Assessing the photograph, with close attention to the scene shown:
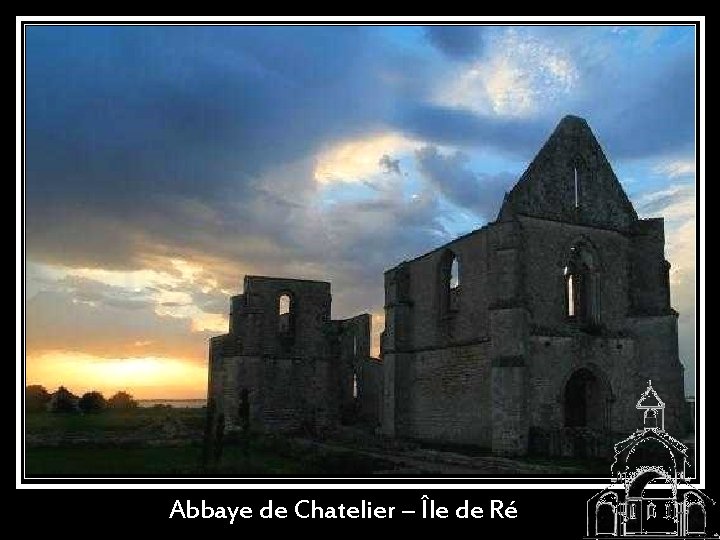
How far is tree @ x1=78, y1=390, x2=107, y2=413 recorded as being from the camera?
120 feet

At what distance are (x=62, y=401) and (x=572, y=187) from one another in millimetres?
26646

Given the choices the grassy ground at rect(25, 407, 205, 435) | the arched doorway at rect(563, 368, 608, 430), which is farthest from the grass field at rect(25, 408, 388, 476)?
the arched doorway at rect(563, 368, 608, 430)

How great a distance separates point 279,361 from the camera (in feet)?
112

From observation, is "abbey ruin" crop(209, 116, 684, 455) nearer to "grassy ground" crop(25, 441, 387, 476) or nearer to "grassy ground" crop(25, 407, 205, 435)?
"grassy ground" crop(25, 441, 387, 476)

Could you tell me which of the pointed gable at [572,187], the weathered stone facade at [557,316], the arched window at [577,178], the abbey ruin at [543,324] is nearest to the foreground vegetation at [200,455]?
the abbey ruin at [543,324]

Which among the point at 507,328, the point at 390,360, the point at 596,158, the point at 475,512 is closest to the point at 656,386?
the point at 507,328

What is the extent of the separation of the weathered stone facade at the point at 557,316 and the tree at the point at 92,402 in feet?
64.5

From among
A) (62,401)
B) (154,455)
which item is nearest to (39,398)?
(62,401)

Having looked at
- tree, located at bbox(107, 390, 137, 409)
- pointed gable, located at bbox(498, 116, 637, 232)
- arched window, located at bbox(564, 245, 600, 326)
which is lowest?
tree, located at bbox(107, 390, 137, 409)

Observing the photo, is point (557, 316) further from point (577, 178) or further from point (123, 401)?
point (123, 401)

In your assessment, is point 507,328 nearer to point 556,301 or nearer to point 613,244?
point 556,301

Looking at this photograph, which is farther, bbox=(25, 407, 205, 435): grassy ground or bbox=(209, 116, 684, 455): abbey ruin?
bbox=(25, 407, 205, 435): grassy ground

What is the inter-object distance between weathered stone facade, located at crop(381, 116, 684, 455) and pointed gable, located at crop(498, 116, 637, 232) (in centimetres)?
4

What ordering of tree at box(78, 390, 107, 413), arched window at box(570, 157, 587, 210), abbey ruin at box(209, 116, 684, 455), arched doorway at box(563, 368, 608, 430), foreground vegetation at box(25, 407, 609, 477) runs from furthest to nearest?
tree at box(78, 390, 107, 413) < arched window at box(570, 157, 587, 210) < arched doorway at box(563, 368, 608, 430) < abbey ruin at box(209, 116, 684, 455) < foreground vegetation at box(25, 407, 609, 477)
